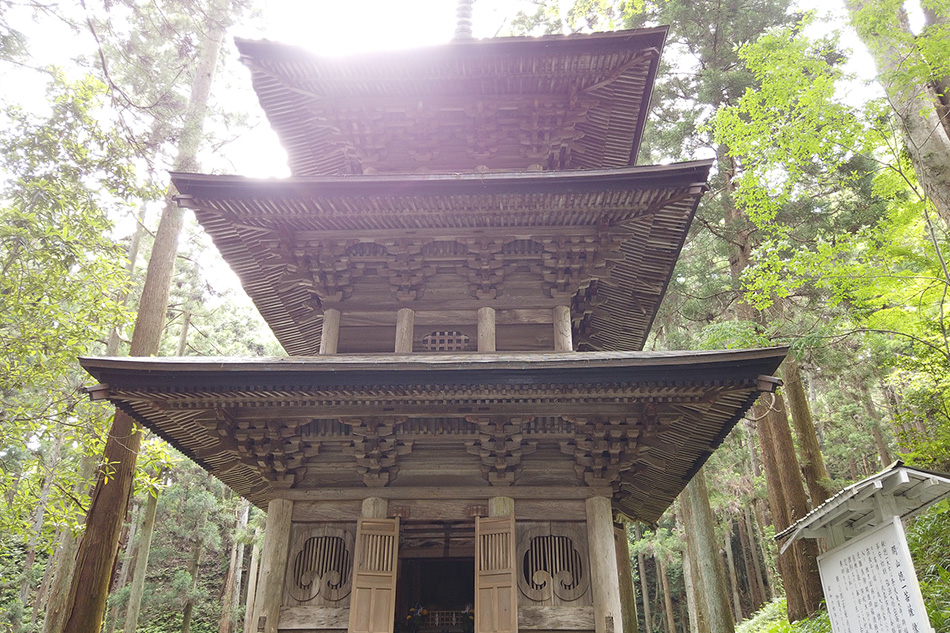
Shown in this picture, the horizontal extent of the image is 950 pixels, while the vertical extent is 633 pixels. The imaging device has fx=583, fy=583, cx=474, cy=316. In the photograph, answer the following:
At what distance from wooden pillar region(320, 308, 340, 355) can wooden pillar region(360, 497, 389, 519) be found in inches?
82.2

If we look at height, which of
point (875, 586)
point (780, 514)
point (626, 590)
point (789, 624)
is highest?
point (780, 514)

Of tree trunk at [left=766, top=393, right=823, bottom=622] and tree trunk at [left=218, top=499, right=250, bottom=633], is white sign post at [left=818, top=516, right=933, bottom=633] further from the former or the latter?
tree trunk at [left=218, top=499, right=250, bottom=633]

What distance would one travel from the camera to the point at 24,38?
9414 millimetres

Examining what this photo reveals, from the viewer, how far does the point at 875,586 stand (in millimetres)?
5668

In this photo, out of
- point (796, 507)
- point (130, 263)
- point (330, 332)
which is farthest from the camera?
point (130, 263)

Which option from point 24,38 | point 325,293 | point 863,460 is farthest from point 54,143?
point 863,460

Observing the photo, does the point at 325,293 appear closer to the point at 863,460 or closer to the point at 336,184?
the point at 336,184

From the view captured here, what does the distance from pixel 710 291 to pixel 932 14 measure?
22.8 feet

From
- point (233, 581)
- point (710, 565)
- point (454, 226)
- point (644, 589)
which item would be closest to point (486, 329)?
point (454, 226)

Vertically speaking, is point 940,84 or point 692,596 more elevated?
point 940,84

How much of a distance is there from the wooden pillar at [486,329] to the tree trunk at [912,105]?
24.0 ft

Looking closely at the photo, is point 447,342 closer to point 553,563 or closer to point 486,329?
point 486,329

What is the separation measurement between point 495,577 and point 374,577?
140 cm

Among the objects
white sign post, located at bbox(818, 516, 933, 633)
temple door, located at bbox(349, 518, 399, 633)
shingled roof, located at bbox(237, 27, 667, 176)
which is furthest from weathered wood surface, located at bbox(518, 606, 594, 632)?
shingled roof, located at bbox(237, 27, 667, 176)
